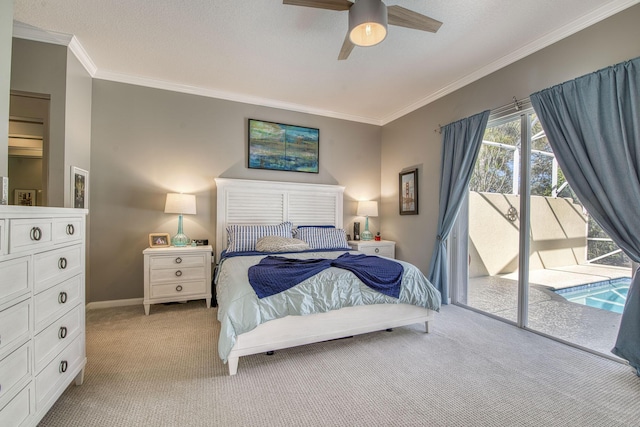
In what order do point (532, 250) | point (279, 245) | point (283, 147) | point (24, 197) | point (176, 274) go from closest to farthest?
point (532, 250), point (176, 274), point (279, 245), point (24, 197), point (283, 147)

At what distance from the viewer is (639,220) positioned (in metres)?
2.06

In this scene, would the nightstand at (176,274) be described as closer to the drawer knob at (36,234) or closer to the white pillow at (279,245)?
the white pillow at (279,245)

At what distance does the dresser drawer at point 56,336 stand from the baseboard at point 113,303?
1.89 m

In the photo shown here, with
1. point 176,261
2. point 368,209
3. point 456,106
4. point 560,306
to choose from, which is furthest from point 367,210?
point 176,261

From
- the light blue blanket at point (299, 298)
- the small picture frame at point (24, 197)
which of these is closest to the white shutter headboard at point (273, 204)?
the light blue blanket at point (299, 298)

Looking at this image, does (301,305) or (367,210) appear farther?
(367,210)

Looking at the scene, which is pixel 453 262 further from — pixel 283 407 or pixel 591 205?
pixel 283 407

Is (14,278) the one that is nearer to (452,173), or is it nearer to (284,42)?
(284,42)

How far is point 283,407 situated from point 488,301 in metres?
2.92

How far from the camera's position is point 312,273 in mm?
2314

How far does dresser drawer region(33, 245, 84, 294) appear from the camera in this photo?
4.63 feet

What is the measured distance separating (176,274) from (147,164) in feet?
5.10

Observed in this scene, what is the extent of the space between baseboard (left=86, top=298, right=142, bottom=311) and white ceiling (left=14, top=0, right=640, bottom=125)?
2.85 m

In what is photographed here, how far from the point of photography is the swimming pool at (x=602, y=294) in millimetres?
2344
